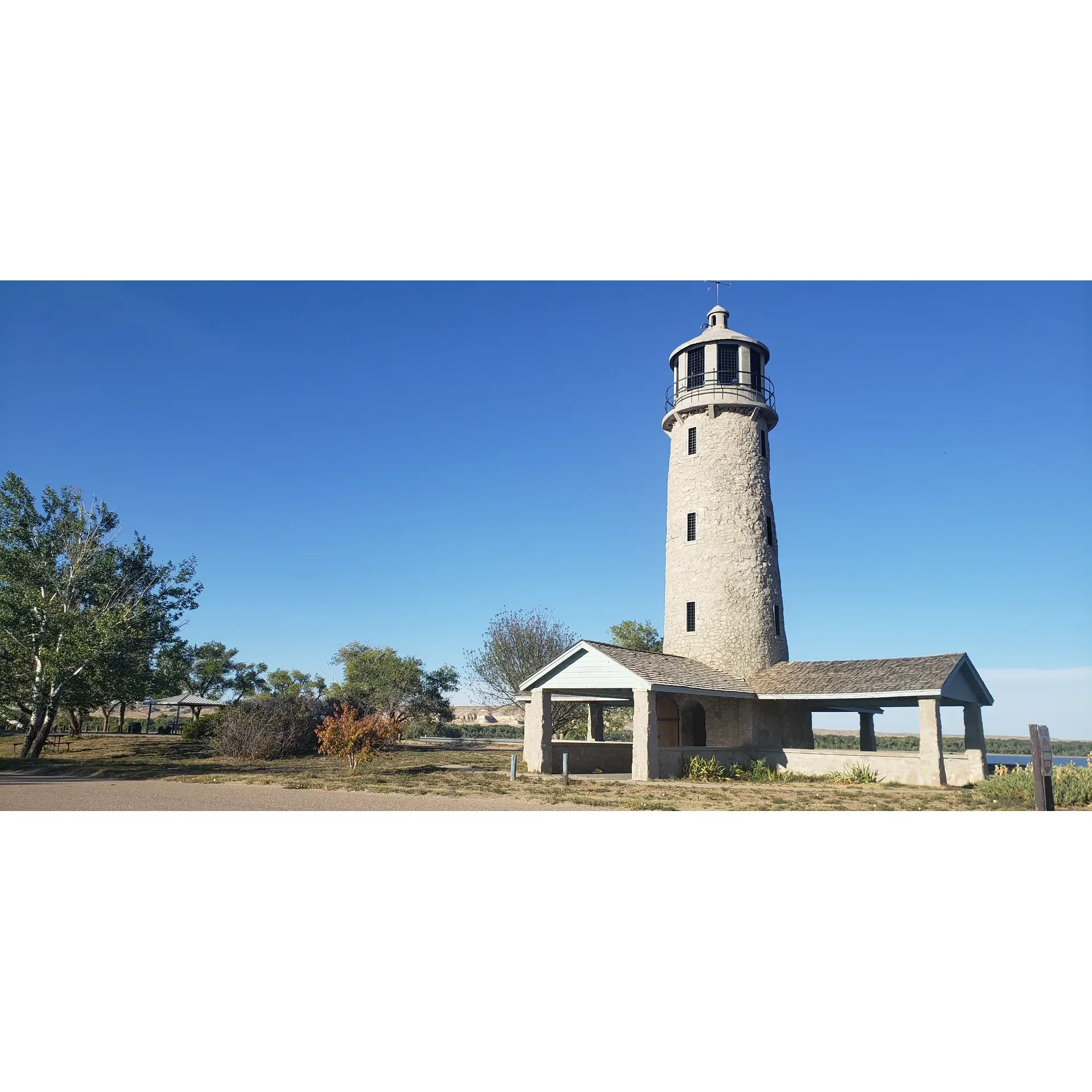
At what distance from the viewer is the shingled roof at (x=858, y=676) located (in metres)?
21.2

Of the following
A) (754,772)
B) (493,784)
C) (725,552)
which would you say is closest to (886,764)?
(754,772)

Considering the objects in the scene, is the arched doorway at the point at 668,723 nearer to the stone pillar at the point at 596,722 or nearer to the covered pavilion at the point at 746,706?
the covered pavilion at the point at 746,706

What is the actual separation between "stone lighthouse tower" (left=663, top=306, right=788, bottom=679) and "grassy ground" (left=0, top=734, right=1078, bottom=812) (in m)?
6.09

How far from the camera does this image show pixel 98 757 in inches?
1078

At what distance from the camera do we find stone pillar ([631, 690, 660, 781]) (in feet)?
69.2

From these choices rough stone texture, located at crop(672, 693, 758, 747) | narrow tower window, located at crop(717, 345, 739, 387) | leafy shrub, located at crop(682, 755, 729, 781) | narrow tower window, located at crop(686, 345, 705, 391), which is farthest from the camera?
narrow tower window, located at crop(686, 345, 705, 391)

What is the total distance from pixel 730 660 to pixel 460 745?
28.1m

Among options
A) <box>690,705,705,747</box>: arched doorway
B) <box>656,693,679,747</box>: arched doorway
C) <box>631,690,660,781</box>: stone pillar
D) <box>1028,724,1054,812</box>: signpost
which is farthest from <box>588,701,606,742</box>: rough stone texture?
<box>1028,724,1054,812</box>: signpost

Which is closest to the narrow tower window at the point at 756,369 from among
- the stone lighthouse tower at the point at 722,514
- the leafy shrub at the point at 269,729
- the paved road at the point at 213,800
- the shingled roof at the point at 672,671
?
the stone lighthouse tower at the point at 722,514

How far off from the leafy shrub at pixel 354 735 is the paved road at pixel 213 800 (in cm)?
310

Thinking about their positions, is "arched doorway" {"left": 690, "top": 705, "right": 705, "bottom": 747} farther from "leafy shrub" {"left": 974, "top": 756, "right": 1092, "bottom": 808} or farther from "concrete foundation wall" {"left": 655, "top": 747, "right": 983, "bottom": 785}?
"leafy shrub" {"left": 974, "top": 756, "right": 1092, "bottom": 808}

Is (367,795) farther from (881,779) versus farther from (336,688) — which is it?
(336,688)
